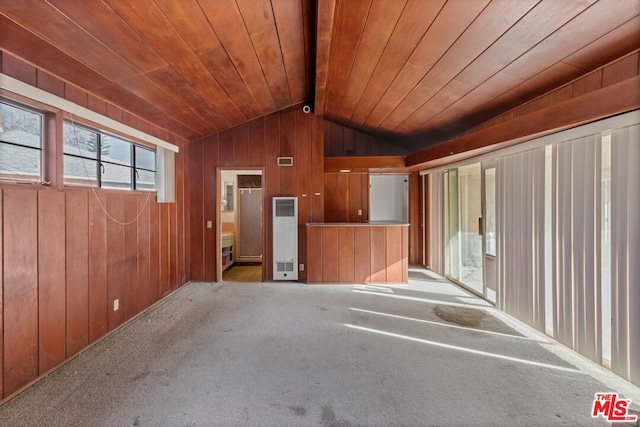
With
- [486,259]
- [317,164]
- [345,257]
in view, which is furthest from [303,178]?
[486,259]

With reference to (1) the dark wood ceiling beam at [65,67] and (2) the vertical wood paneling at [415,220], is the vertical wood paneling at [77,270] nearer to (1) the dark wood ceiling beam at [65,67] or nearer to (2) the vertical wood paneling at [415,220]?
(1) the dark wood ceiling beam at [65,67]

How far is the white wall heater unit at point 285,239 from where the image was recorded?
4750 millimetres

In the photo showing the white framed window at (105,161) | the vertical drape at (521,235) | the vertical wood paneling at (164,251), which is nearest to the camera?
the white framed window at (105,161)

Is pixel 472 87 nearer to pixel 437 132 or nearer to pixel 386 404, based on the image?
pixel 437 132

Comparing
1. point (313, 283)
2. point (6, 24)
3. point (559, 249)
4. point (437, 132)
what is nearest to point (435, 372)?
point (559, 249)

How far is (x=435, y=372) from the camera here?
2146 mm

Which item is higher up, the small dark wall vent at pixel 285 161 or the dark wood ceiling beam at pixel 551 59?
the dark wood ceiling beam at pixel 551 59

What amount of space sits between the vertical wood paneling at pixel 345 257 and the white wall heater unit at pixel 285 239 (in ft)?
2.59

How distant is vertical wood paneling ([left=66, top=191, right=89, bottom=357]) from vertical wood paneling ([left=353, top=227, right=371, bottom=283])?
351 centimetres

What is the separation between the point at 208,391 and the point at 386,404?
4.12ft

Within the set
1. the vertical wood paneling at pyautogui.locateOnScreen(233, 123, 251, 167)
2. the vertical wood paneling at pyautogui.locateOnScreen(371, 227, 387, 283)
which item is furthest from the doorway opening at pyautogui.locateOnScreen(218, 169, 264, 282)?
the vertical wood paneling at pyautogui.locateOnScreen(371, 227, 387, 283)

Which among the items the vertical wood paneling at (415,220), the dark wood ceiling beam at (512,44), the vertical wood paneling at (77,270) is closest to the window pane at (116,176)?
the vertical wood paneling at (77,270)

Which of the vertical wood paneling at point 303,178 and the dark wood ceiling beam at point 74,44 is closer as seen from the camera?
the dark wood ceiling beam at point 74,44

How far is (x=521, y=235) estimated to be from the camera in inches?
119
